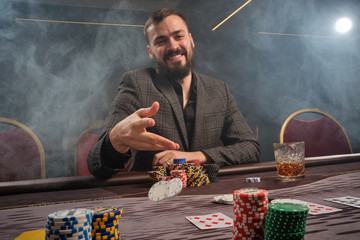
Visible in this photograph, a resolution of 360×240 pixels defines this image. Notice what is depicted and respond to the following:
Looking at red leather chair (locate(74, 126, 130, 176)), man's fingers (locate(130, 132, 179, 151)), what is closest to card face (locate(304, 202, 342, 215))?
man's fingers (locate(130, 132, 179, 151))

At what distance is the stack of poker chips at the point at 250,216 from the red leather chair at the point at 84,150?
1.93 metres

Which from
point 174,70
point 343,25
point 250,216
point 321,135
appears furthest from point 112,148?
point 343,25

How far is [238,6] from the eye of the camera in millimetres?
3031

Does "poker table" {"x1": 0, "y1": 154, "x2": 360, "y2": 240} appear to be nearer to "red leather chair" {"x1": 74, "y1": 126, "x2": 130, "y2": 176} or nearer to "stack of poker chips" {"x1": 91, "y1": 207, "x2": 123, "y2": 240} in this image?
"stack of poker chips" {"x1": 91, "y1": 207, "x2": 123, "y2": 240}

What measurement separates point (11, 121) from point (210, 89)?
182cm

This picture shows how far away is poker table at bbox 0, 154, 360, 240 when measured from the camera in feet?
2.03

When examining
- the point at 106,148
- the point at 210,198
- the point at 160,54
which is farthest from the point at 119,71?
the point at 210,198

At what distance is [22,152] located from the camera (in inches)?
87.2

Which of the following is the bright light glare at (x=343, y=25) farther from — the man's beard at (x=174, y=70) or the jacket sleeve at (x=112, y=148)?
the jacket sleeve at (x=112, y=148)

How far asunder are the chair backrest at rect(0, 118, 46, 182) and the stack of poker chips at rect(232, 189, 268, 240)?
209 cm

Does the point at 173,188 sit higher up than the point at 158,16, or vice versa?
the point at 158,16

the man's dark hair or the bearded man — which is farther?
the man's dark hair

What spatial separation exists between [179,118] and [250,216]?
1886 mm

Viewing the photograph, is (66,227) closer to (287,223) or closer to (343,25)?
(287,223)
